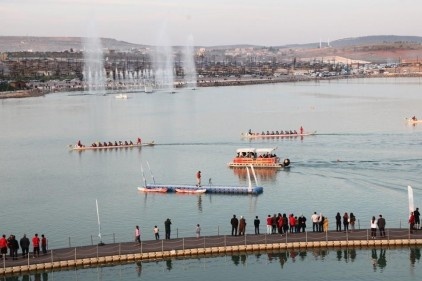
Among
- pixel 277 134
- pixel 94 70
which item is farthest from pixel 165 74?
pixel 277 134

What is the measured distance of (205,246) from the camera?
72.7 feet

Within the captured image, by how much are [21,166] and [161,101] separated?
5573 cm

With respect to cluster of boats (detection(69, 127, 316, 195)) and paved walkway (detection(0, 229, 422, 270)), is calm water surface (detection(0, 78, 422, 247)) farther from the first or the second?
paved walkway (detection(0, 229, 422, 270))

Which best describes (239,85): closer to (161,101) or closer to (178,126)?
(161,101)

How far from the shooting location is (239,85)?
143 m

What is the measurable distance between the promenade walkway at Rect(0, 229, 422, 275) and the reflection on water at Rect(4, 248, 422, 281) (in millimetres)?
169

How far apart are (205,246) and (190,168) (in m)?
18.3

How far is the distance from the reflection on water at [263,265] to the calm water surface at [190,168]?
3621 mm

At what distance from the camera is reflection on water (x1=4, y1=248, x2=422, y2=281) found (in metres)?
21.0

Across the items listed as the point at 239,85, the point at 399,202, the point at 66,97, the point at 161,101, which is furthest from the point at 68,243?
the point at 239,85

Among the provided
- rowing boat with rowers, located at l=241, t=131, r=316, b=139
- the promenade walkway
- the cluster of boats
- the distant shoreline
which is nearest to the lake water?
the cluster of boats

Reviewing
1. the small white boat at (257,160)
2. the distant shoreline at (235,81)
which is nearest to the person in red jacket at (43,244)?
the small white boat at (257,160)

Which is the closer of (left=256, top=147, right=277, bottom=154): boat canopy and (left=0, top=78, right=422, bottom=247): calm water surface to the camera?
(left=0, top=78, right=422, bottom=247): calm water surface

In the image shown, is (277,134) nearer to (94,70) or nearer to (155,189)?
(155,189)
